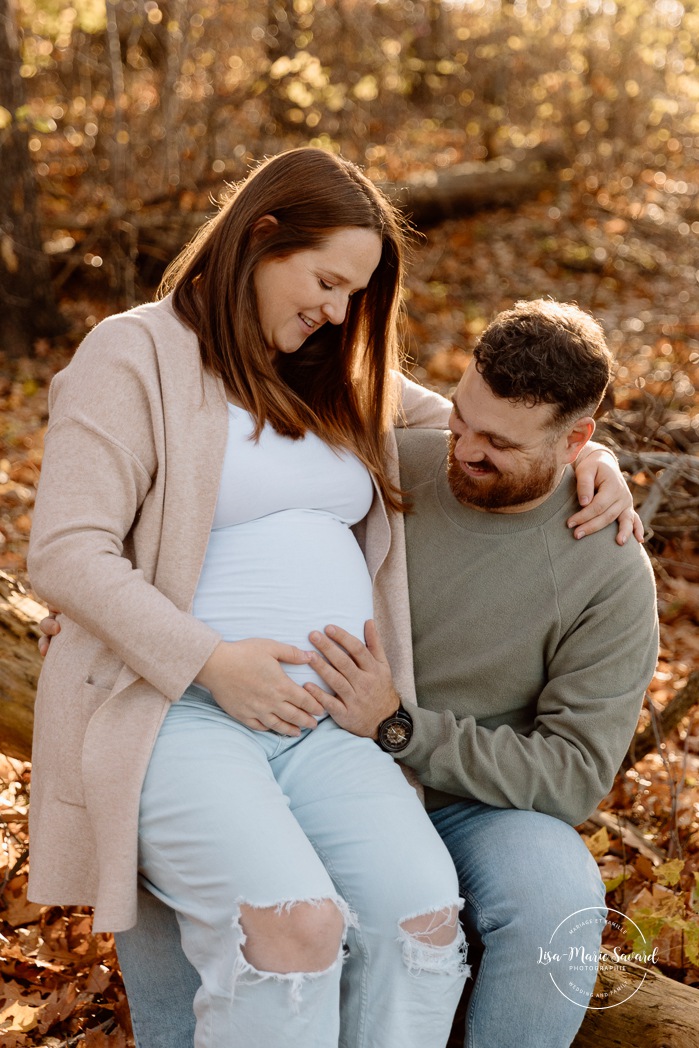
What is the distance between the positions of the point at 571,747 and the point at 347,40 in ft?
29.2

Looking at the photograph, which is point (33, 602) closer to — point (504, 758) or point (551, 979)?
point (504, 758)

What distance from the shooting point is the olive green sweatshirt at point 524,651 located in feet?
8.39

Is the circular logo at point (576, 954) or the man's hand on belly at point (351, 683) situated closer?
the circular logo at point (576, 954)

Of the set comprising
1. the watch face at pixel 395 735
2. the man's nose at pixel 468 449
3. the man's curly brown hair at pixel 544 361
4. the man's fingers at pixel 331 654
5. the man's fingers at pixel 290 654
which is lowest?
the watch face at pixel 395 735

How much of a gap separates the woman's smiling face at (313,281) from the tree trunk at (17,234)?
14.7 ft

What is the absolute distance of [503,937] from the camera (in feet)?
7.76

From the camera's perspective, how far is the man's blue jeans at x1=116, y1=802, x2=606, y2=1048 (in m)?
2.33

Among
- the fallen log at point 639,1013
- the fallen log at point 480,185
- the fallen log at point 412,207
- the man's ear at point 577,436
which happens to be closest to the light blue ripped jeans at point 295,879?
the fallen log at point 639,1013

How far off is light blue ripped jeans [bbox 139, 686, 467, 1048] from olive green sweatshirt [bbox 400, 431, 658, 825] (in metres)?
0.27

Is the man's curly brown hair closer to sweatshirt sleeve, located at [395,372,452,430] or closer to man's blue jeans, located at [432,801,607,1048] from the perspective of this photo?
sweatshirt sleeve, located at [395,372,452,430]

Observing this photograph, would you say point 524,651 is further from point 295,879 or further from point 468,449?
point 295,879

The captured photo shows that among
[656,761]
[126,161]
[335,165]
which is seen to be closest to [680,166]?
[126,161]

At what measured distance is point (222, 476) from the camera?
2.57 meters

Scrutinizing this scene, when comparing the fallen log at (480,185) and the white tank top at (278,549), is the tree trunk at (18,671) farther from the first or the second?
the fallen log at (480,185)
